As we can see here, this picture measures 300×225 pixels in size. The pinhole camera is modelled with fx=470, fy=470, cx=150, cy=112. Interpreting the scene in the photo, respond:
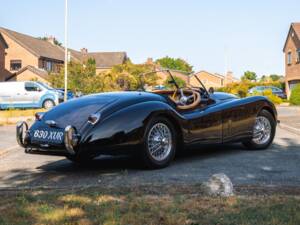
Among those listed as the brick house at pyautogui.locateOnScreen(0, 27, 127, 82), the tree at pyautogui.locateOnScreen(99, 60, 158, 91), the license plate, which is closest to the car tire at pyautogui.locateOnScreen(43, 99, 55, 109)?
the tree at pyautogui.locateOnScreen(99, 60, 158, 91)

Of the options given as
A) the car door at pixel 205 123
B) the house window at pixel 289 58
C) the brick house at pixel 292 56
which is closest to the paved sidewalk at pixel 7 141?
the car door at pixel 205 123

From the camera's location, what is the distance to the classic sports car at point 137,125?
5.59 m

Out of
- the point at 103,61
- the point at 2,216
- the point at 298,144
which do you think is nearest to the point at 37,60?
the point at 103,61

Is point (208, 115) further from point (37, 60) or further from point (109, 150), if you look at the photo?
point (37, 60)

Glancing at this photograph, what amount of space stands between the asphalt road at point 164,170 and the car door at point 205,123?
0.32 metres

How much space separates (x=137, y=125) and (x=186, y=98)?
1609 mm

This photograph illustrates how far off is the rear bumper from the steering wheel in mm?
1798

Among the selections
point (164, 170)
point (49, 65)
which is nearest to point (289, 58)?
point (49, 65)

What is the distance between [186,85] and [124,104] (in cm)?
217

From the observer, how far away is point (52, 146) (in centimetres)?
565

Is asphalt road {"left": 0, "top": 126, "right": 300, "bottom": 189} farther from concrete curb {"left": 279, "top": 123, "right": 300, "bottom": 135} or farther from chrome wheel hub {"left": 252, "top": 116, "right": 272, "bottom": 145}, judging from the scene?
concrete curb {"left": 279, "top": 123, "right": 300, "bottom": 135}

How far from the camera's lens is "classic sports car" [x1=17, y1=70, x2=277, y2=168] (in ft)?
18.3

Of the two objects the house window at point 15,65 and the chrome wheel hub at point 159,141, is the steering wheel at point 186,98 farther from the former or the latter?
the house window at point 15,65

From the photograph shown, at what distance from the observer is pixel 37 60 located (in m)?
56.8
